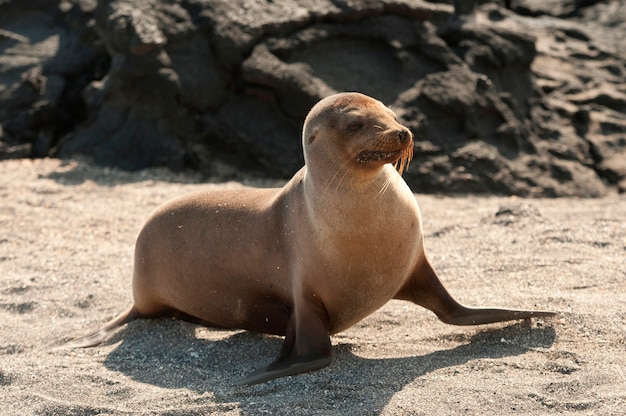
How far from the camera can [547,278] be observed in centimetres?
550

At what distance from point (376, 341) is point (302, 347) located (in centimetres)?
53

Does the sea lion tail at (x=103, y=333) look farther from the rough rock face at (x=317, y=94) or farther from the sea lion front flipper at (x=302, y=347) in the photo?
the rough rock face at (x=317, y=94)

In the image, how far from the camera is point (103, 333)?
5238 millimetres

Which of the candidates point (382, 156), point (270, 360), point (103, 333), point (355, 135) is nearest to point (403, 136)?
point (382, 156)

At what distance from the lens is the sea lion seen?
4.41 metres

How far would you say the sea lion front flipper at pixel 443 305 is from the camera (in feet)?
15.1

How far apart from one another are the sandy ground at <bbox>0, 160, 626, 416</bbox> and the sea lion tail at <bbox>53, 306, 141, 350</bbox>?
7cm

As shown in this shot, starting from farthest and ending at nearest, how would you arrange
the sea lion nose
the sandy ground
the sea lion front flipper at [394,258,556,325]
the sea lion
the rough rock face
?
the rough rock face → the sea lion front flipper at [394,258,556,325] → the sea lion → the sea lion nose → the sandy ground

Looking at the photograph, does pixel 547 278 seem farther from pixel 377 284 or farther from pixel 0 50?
pixel 0 50

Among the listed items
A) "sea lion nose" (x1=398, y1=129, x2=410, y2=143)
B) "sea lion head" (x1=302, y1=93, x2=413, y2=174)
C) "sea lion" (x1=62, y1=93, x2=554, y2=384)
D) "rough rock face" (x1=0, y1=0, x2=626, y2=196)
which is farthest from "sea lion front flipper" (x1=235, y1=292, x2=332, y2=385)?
"rough rock face" (x1=0, y1=0, x2=626, y2=196)

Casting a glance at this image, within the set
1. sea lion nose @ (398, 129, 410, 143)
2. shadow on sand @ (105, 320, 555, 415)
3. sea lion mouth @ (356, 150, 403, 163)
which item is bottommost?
shadow on sand @ (105, 320, 555, 415)

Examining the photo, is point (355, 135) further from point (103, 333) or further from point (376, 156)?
point (103, 333)

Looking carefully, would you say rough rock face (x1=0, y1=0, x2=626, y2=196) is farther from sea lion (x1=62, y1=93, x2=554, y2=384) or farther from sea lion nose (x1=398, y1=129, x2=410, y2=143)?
sea lion nose (x1=398, y1=129, x2=410, y2=143)

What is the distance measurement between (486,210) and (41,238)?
3.49 m
